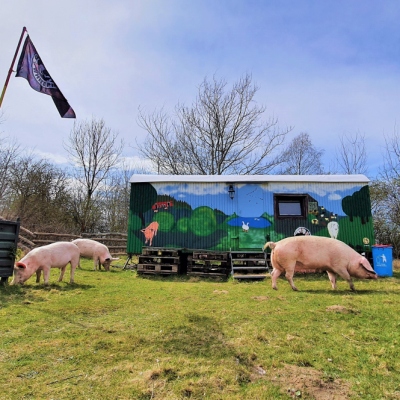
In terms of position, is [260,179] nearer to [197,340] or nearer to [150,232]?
[150,232]

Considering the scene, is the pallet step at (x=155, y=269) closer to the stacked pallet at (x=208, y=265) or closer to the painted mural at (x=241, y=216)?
the stacked pallet at (x=208, y=265)

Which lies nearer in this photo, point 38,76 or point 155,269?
point 38,76

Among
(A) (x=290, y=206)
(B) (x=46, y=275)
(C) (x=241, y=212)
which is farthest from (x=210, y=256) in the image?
(B) (x=46, y=275)

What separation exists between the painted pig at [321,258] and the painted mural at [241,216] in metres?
3.54

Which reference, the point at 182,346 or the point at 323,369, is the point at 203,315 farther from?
the point at 323,369

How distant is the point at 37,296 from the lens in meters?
5.95

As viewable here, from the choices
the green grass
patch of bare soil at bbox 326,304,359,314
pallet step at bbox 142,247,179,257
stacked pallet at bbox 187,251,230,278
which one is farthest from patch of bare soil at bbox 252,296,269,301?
pallet step at bbox 142,247,179,257

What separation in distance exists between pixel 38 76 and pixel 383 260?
1125 centimetres

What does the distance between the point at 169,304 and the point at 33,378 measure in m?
3.22

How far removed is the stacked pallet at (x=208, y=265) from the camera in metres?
10.0

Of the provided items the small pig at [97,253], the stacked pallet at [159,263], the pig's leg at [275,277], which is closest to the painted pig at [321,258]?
the pig's leg at [275,277]

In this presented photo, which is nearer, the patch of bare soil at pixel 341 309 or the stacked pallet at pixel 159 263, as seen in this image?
the patch of bare soil at pixel 341 309

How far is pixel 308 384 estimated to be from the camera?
2635mm

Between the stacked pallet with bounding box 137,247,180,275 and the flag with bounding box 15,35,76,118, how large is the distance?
5527 mm
